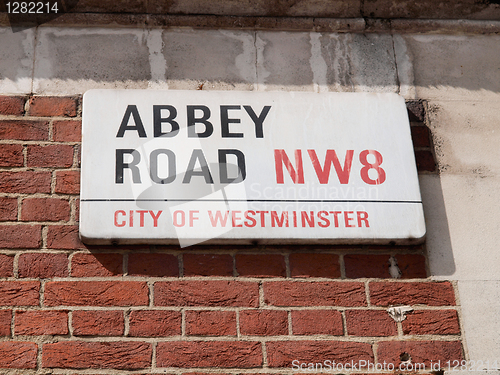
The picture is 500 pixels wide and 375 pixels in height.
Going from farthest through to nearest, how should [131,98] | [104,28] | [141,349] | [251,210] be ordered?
1. [104,28]
2. [131,98]
3. [251,210]
4. [141,349]

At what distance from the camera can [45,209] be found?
1968mm

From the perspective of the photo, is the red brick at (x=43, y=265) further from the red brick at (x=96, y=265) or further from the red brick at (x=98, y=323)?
the red brick at (x=98, y=323)

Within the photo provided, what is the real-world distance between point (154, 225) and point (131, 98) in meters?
0.50

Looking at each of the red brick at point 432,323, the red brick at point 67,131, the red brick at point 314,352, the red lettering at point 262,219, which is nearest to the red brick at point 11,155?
the red brick at point 67,131

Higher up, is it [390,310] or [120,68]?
[120,68]

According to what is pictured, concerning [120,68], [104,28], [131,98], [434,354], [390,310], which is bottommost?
[434,354]

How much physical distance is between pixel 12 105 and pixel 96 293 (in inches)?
30.5

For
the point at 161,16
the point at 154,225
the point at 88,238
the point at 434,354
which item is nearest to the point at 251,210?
the point at 154,225

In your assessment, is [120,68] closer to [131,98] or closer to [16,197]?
[131,98]

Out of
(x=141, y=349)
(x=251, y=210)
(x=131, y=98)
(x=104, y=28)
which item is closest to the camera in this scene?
(x=141, y=349)

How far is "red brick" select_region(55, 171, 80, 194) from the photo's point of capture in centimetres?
200

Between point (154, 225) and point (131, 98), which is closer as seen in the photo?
point (154, 225)

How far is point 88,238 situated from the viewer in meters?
1.88

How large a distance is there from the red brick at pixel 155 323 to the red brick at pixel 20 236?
1.35ft
